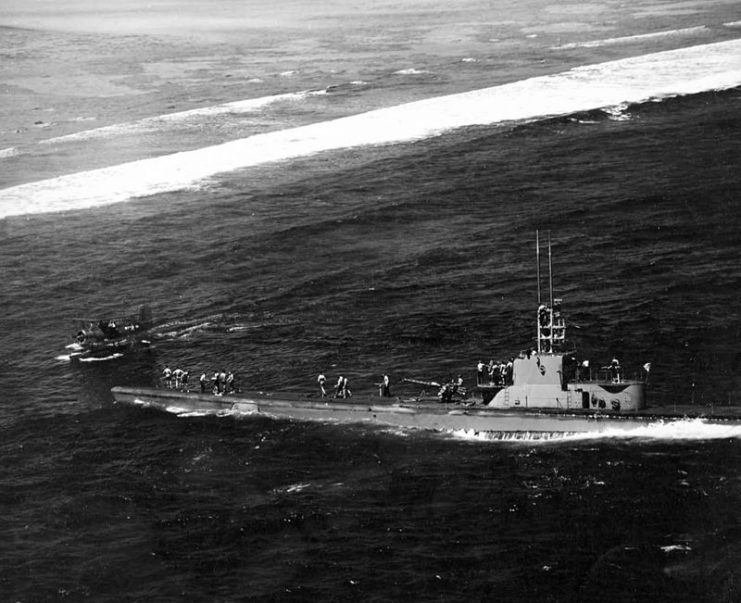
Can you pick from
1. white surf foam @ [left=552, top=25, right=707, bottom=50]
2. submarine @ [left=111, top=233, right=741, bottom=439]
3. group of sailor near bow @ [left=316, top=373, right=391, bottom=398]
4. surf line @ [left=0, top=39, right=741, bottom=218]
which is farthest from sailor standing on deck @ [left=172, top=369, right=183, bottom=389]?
white surf foam @ [left=552, top=25, right=707, bottom=50]

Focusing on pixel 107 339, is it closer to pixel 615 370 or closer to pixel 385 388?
pixel 385 388

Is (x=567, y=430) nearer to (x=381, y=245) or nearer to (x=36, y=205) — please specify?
(x=381, y=245)

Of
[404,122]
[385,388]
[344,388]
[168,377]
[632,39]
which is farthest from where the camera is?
[632,39]

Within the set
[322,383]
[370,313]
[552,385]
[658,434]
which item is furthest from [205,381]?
[658,434]

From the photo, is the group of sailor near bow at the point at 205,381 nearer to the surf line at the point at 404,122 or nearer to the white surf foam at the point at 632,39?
the surf line at the point at 404,122

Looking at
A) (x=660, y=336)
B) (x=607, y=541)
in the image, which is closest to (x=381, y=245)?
(x=660, y=336)

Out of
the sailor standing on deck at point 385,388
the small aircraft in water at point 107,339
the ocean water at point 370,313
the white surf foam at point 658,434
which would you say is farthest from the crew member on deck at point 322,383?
the small aircraft in water at point 107,339

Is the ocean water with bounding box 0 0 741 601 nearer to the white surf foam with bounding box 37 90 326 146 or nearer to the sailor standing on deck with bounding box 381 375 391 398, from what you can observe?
the white surf foam with bounding box 37 90 326 146
